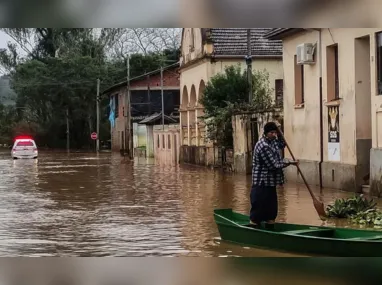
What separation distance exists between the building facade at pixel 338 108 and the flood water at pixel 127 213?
2.99 ft

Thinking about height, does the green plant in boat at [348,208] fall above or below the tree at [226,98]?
below

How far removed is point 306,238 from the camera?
958 centimetres

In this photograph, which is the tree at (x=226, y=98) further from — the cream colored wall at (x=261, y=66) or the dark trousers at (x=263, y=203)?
the dark trousers at (x=263, y=203)

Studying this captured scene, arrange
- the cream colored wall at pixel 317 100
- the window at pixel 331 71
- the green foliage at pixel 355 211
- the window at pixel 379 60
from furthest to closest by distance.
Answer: the window at pixel 331 71 < the cream colored wall at pixel 317 100 < the window at pixel 379 60 < the green foliage at pixel 355 211

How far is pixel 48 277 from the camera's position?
9141 mm

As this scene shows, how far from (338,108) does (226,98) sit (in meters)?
11.9

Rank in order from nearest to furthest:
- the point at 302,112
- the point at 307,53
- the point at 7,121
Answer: the point at 307,53
the point at 302,112
the point at 7,121

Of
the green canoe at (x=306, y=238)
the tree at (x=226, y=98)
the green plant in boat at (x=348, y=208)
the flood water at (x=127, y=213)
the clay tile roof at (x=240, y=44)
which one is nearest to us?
the green canoe at (x=306, y=238)

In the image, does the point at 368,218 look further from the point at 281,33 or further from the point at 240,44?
the point at 240,44

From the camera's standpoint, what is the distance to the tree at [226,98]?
30828mm

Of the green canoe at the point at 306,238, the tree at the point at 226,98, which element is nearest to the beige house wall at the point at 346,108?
the tree at the point at 226,98

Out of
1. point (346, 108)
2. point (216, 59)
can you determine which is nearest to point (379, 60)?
point (346, 108)

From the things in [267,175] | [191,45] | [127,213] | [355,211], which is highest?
[191,45]
